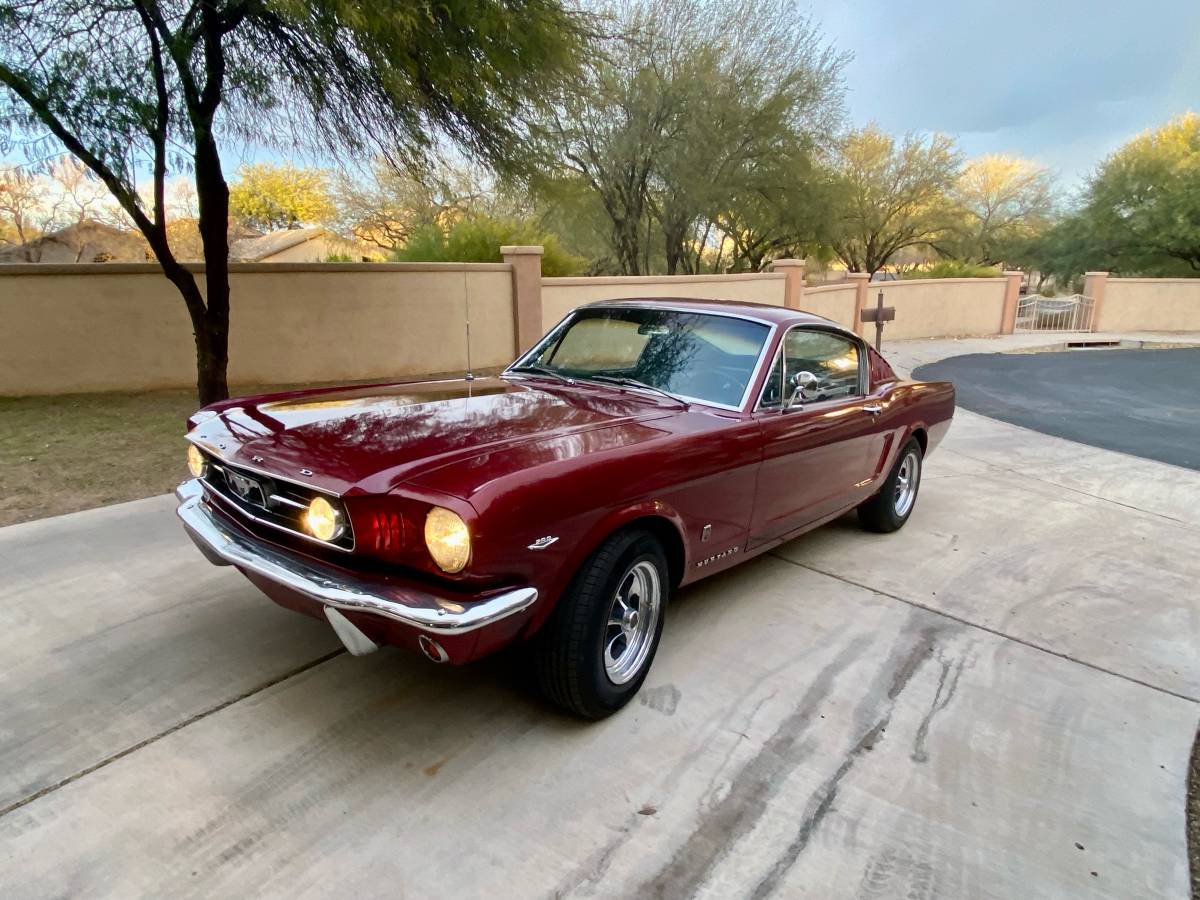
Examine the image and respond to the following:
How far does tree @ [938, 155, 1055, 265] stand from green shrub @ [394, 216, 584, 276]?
29403 millimetres

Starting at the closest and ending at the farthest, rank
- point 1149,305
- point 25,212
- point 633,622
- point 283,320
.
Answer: point 633,622 → point 283,320 → point 25,212 → point 1149,305

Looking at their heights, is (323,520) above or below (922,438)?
above

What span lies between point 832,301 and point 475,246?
352 inches

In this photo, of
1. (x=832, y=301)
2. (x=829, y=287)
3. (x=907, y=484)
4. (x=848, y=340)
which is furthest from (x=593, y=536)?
(x=832, y=301)

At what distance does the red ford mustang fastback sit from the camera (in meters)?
2.35

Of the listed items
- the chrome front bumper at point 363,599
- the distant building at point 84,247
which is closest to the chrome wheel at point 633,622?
the chrome front bumper at point 363,599

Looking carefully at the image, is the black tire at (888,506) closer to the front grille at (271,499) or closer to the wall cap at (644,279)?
the front grille at (271,499)

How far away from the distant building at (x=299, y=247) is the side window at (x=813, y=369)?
24473 millimetres

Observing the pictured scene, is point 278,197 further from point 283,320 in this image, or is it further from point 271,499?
point 271,499

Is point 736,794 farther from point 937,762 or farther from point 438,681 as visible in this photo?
point 438,681

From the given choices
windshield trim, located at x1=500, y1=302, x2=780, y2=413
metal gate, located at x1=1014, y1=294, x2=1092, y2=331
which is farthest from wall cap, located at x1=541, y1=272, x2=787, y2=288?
metal gate, located at x1=1014, y1=294, x2=1092, y2=331

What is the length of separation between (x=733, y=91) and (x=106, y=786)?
18.1 meters

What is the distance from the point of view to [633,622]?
9.86 ft

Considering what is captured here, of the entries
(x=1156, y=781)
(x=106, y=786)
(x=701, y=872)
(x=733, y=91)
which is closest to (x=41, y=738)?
(x=106, y=786)
